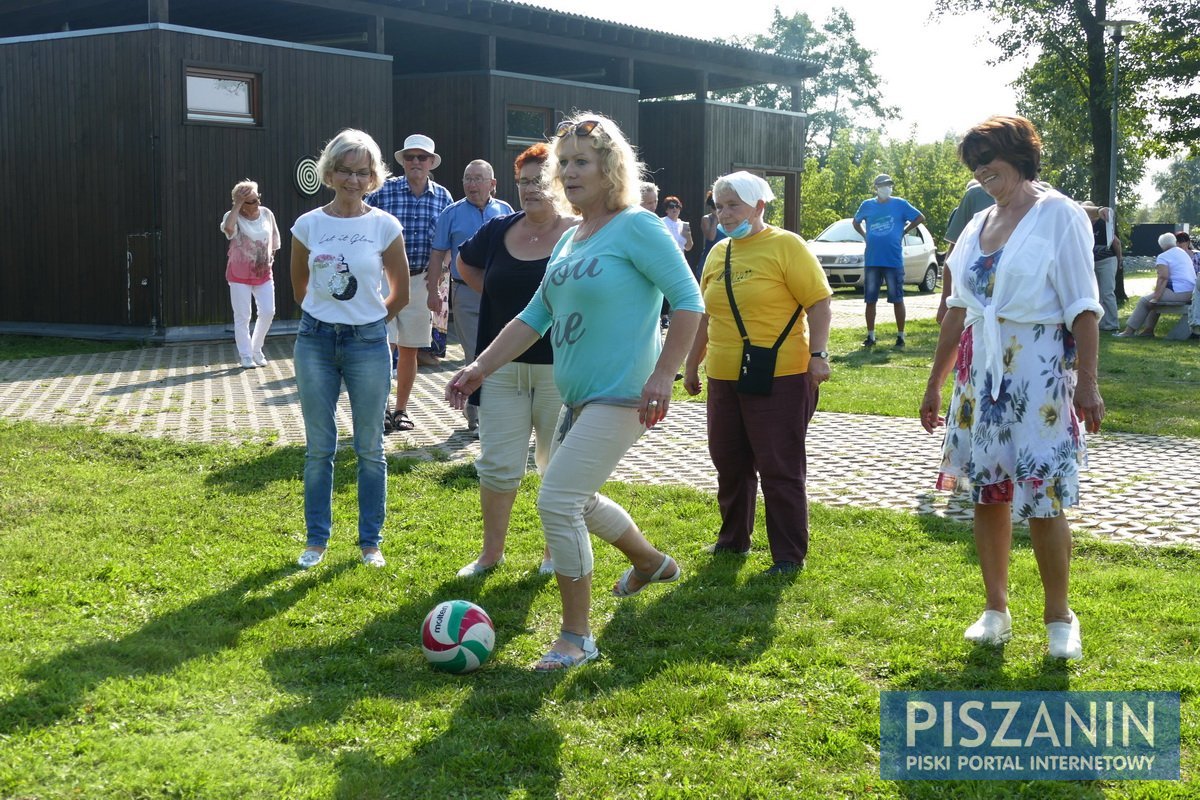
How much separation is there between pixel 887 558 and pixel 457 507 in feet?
7.98

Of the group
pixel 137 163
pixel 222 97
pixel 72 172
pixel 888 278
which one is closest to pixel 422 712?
pixel 888 278

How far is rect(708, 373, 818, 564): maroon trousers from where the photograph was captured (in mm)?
6027

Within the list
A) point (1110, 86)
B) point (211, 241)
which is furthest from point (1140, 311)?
point (211, 241)

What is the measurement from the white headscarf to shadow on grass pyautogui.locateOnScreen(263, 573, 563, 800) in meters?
2.17

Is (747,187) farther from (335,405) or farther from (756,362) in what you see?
(335,405)

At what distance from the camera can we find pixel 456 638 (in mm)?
4598

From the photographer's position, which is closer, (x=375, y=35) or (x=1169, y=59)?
(x=375, y=35)

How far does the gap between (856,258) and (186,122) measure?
17.5m

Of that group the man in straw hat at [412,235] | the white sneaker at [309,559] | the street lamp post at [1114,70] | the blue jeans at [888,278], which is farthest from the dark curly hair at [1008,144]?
the street lamp post at [1114,70]

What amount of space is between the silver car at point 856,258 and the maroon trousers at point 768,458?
76.0 ft

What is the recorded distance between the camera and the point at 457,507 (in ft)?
23.7

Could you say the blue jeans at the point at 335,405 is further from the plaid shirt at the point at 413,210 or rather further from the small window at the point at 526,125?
the small window at the point at 526,125

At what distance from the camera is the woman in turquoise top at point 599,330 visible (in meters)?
4.41

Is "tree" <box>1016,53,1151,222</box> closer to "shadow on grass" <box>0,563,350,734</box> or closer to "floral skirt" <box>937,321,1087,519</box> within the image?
"floral skirt" <box>937,321,1087,519</box>
